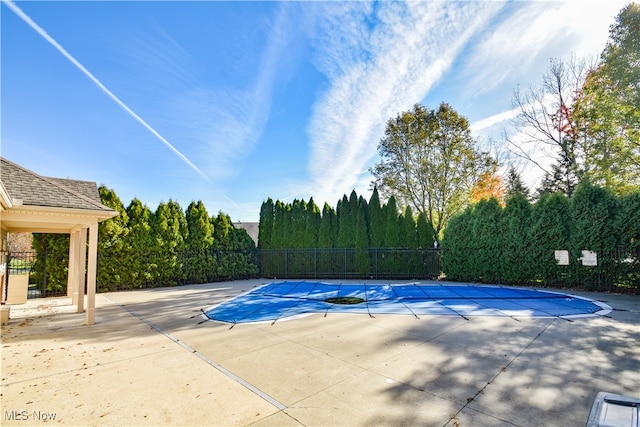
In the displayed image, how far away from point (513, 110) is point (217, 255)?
18848 mm

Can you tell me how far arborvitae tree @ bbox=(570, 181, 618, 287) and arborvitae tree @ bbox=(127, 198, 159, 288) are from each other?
15943mm

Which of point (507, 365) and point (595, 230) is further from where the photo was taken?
point (595, 230)

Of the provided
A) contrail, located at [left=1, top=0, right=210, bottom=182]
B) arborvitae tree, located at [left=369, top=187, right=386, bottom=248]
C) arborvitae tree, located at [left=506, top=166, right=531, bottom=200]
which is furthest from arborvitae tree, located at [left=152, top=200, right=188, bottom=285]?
arborvitae tree, located at [left=506, top=166, right=531, bottom=200]

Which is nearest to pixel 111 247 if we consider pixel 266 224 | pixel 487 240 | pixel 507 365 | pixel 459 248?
pixel 266 224

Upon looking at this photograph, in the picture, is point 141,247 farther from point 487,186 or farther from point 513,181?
point 513,181

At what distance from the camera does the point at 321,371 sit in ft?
11.0

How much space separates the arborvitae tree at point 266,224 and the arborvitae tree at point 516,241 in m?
11.0

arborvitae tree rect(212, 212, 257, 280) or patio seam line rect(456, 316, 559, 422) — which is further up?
arborvitae tree rect(212, 212, 257, 280)

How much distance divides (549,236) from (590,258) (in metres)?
1.32

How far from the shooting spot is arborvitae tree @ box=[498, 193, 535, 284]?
10781 millimetres

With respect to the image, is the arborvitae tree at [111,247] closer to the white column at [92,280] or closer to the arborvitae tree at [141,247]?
the arborvitae tree at [141,247]

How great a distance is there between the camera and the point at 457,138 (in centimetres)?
1672

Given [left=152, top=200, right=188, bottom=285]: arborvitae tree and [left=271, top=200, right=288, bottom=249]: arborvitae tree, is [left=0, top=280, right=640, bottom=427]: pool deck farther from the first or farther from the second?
[left=271, top=200, right=288, bottom=249]: arborvitae tree

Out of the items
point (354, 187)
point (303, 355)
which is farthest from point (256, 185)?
point (303, 355)
